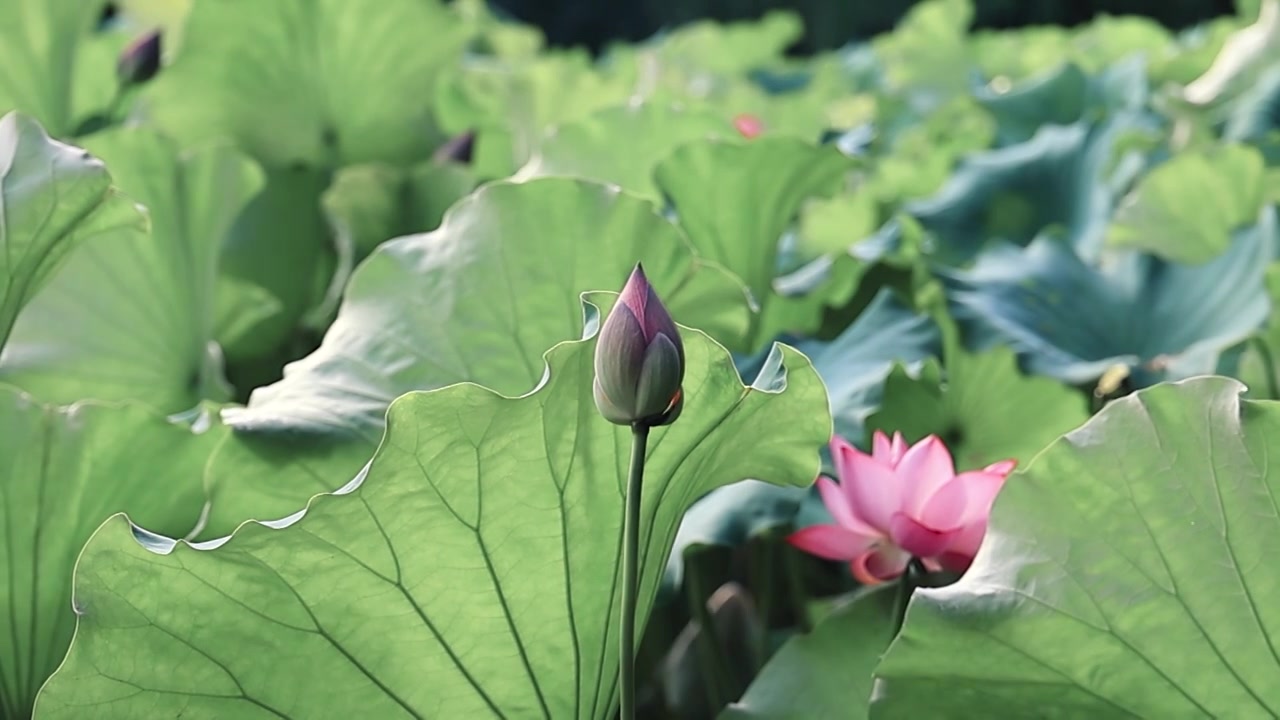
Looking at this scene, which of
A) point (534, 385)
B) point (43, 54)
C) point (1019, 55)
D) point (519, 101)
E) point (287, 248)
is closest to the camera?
point (534, 385)

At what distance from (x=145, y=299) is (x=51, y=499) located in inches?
14.4

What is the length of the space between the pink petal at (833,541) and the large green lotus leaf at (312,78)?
28.0 inches

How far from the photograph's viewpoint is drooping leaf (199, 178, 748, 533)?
75cm

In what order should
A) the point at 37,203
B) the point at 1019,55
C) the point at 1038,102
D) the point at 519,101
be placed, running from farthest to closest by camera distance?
the point at 1019,55
the point at 1038,102
the point at 519,101
the point at 37,203

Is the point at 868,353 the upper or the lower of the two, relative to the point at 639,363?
lower

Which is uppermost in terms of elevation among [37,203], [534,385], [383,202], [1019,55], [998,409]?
[37,203]

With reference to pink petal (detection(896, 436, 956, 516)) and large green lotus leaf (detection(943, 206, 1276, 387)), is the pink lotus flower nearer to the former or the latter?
pink petal (detection(896, 436, 956, 516))

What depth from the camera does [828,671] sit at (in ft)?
2.28

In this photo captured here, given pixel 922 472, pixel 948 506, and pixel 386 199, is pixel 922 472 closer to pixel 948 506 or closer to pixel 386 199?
pixel 948 506

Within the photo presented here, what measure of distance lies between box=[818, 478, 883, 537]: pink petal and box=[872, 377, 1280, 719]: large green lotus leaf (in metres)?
0.16

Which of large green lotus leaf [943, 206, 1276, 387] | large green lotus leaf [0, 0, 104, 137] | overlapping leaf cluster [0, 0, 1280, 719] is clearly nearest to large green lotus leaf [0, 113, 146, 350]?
overlapping leaf cluster [0, 0, 1280, 719]

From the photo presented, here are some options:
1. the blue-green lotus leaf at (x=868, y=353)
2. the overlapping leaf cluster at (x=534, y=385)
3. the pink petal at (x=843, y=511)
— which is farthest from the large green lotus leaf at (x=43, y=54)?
the pink petal at (x=843, y=511)

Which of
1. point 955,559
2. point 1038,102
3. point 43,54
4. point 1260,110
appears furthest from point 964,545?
point 1038,102

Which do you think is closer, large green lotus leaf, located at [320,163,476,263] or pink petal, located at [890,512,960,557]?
pink petal, located at [890,512,960,557]
